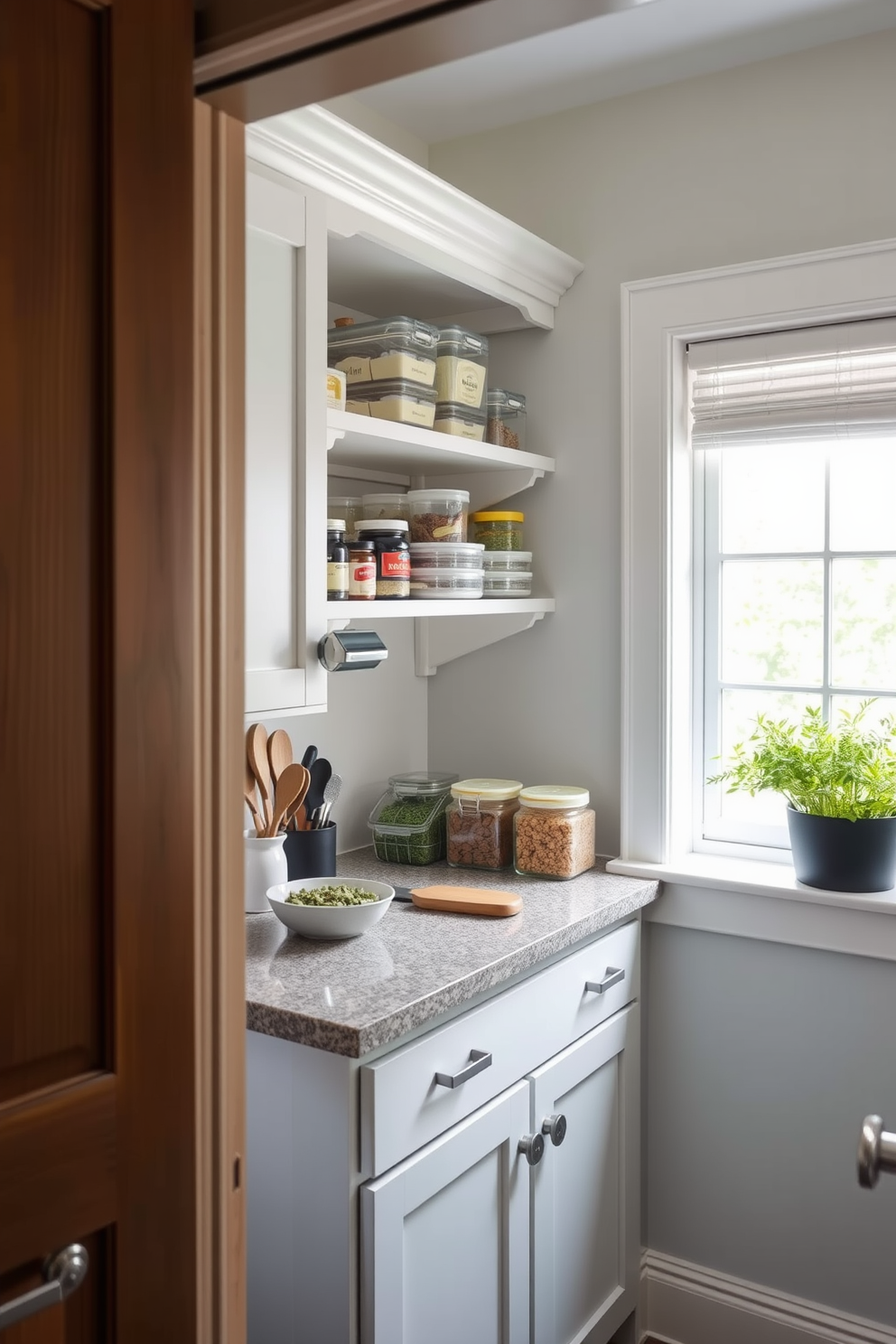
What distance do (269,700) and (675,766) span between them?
1.00 meters

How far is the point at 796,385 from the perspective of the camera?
2.16 meters

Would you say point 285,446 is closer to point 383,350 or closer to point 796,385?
point 383,350

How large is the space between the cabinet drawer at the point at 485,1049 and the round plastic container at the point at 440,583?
0.71 m

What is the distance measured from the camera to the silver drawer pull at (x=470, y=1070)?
1572 millimetres

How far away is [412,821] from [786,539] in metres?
0.99

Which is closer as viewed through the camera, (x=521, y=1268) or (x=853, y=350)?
(x=521, y=1268)

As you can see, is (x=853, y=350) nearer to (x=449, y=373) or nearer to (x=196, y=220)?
(x=449, y=373)

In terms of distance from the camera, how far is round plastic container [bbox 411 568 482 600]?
206 centimetres

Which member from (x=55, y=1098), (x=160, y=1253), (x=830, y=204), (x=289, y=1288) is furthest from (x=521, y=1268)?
(x=830, y=204)

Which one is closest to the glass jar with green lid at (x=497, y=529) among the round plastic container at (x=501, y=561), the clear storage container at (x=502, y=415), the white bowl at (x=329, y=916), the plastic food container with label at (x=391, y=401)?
the round plastic container at (x=501, y=561)

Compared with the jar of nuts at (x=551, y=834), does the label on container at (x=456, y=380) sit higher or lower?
higher

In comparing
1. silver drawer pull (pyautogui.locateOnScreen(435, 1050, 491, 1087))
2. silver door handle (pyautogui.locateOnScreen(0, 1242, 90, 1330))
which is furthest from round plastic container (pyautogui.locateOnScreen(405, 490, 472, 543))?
silver door handle (pyautogui.locateOnScreen(0, 1242, 90, 1330))

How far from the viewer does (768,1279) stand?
2189 millimetres

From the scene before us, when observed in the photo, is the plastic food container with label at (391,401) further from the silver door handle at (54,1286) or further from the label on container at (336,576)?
the silver door handle at (54,1286)
